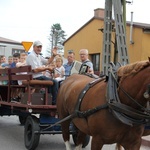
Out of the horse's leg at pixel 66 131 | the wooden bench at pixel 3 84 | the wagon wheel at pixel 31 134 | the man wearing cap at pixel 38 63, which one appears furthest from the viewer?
the wooden bench at pixel 3 84

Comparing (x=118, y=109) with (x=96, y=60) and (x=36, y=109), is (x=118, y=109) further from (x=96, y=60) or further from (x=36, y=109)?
(x=96, y=60)

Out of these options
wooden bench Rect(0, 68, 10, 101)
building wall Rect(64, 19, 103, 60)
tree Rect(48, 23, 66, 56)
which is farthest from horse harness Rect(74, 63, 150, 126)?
tree Rect(48, 23, 66, 56)

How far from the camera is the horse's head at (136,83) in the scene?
3400 mm

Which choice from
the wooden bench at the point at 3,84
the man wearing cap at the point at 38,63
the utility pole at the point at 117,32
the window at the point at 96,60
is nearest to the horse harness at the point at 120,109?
the man wearing cap at the point at 38,63

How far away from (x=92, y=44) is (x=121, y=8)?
11.9m

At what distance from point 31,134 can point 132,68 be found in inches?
126

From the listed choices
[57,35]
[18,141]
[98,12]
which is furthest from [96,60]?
[57,35]

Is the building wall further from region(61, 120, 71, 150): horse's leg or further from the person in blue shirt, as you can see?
region(61, 120, 71, 150): horse's leg

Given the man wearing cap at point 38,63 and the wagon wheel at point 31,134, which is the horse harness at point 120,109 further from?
the man wearing cap at point 38,63

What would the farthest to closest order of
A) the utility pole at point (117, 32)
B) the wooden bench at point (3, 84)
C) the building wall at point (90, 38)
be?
the building wall at point (90, 38), the utility pole at point (117, 32), the wooden bench at point (3, 84)

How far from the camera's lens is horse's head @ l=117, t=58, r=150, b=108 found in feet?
11.2

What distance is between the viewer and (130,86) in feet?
11.8

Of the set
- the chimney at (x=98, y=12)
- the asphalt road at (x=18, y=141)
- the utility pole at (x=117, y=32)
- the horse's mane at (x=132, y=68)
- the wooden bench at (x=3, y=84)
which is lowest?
the asphalt road at (x=18, y=141)

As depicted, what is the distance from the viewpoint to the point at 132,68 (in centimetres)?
359
